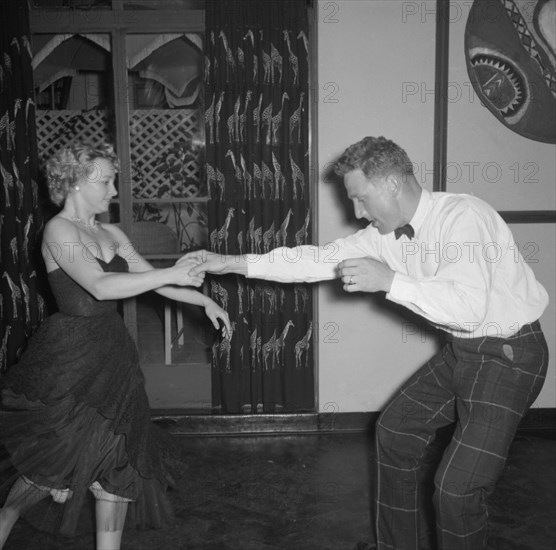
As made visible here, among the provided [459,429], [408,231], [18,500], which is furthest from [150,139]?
[459,429]

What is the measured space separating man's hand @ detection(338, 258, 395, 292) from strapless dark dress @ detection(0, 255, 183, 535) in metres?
0.93

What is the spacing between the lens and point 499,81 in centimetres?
363

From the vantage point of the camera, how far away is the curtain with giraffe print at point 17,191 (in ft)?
11.4

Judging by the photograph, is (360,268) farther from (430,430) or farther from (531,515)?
(531,515)

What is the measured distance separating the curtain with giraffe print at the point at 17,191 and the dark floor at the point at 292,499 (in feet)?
3.95

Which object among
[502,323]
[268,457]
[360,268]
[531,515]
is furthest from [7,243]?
[531,515]

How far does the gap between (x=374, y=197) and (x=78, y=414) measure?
133 cm

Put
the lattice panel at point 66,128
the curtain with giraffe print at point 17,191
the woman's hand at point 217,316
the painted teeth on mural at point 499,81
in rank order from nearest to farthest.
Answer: the woman's hand at point 217,316, the curtain with giraffe print at point 17,191, the painted teeth on mural at point 499,81, the lattice panel at point 66,128

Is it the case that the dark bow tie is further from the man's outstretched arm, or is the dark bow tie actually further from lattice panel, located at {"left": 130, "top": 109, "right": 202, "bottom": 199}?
lattice panel, located at {"left": 130, "top": 109, "right": 202, "bottom": 199}

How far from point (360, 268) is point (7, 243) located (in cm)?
238

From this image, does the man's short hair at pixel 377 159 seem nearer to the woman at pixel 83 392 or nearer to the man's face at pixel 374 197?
the man's face at pixel 374 197

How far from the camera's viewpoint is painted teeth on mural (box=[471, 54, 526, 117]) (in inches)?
142

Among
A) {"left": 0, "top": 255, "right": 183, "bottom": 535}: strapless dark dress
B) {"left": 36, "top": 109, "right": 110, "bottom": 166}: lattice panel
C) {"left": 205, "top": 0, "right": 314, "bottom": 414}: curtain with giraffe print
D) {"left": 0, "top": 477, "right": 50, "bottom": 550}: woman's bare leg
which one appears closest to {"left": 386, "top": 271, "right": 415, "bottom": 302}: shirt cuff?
{"left": 0, "top": 255, "right": 183, "bottom": 535}: strapless dark dress

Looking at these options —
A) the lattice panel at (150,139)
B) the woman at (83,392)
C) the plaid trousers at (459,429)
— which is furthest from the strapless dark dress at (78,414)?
the lattice panel at (150,139)
